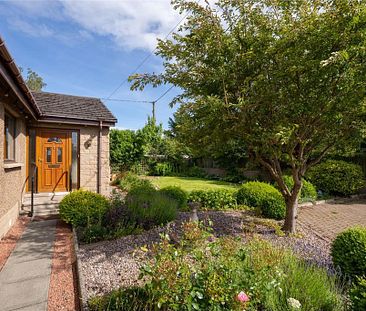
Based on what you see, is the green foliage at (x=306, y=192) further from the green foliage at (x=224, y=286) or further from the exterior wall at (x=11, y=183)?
the exterior wall at (x=11, y=183)

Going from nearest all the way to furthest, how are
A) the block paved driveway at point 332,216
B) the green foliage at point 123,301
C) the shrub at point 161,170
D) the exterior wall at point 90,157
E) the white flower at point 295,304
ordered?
the white flower at point 295,304 < the green foliage at point 123,301 < the block paved driveway at point 332,216 < the exterior wall at point 90,157 < the shrub at point 161,170

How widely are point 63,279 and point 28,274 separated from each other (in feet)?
1.95

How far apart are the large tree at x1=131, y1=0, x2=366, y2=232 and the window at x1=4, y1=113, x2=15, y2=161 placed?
12.2ft

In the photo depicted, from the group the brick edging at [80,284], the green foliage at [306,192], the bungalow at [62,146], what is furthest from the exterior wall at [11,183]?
the green foliage at [306,192]

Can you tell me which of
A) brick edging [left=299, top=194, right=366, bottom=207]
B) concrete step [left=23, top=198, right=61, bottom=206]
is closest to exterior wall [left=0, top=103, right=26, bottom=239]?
concrete step [left=23, top=198, right=61, bottom=206]

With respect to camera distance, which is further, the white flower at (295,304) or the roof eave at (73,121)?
the roof eave at (73,121)

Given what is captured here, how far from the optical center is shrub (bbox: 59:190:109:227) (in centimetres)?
573

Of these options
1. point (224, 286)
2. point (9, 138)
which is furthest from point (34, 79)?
point (224, 286)

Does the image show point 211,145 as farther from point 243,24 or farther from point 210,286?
point 210,286

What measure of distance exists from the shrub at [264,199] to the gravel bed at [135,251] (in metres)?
0.62

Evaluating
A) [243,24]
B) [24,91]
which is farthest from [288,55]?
[24,91]

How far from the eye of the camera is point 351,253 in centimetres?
345

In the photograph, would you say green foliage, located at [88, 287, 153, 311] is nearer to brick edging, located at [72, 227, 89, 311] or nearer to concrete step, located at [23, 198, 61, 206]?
brick edging, located at [72, 227, 89, 311]

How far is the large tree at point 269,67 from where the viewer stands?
12.5 feet
